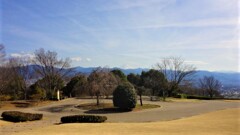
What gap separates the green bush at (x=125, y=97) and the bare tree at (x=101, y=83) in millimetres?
2680

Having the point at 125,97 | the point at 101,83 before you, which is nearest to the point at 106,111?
the point at 125,97

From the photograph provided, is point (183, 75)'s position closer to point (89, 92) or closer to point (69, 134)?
point (89, 92)

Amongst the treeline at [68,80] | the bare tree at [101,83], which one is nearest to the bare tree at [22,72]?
the treeline at [68,80]

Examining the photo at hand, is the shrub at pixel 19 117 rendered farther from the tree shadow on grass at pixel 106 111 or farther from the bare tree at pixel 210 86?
the bare tree at pixel 210 86

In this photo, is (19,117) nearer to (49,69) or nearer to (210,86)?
(49,69)

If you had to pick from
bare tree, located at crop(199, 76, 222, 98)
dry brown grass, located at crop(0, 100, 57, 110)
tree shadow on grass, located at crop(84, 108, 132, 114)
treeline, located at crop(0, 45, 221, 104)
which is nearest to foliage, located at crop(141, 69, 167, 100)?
treeline, located at crop(0, 45, 221, 104)

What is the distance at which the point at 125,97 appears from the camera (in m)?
27.8

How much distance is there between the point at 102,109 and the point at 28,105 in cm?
957

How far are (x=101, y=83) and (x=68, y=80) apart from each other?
726 inches

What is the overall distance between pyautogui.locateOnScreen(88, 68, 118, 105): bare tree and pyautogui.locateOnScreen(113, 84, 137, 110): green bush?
268 cm

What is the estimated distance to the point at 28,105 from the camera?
111 feet

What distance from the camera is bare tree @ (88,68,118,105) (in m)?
30.6

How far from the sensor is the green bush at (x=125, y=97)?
91.2 ft

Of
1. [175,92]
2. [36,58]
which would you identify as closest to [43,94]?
[36,58]
